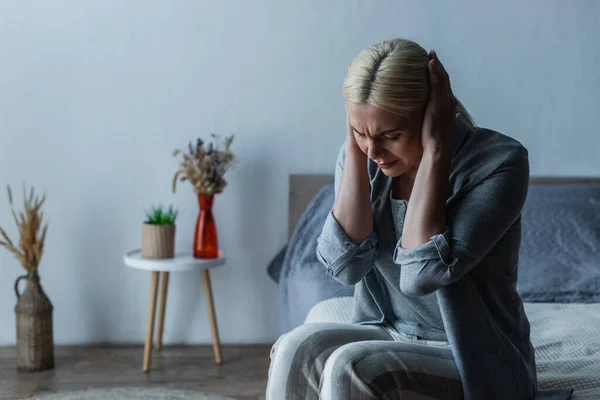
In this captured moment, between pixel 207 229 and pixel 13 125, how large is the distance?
2.85ft

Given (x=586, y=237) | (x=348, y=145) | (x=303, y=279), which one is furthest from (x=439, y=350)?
(x=586, y=237)

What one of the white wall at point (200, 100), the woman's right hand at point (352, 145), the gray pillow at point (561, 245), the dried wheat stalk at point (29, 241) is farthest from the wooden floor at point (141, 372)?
the woman's right hand at point (352, 145)

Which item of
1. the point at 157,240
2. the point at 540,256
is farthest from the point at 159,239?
the point at 540,256

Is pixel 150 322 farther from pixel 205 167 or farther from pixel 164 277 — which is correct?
pixel 205 167

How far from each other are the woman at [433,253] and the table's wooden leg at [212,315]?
1.48 metres

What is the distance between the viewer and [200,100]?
9.73 feet

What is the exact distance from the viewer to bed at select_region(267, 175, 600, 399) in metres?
1.75

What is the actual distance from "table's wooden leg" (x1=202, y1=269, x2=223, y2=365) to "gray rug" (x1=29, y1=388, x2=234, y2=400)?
1.13 feet

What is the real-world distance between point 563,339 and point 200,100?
66.8 inches

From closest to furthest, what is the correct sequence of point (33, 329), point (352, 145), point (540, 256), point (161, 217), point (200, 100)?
1. point (352, 145)
2. point (540, 256)
3. point (33, 329)
4. point (161, 217)
5. point (200, 100)

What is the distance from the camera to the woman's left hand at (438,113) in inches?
52.1

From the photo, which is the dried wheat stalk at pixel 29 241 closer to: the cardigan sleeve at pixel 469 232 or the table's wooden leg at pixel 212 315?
the table's wooden leg at pixel 212 315

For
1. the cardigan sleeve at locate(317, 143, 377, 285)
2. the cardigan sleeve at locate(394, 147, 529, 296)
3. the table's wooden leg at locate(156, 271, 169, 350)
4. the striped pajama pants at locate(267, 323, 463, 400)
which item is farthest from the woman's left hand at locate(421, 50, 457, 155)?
the table's wooden leg at locate(156, 271, 169, 350)

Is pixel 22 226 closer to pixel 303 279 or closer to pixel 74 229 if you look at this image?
pixel 74 229
